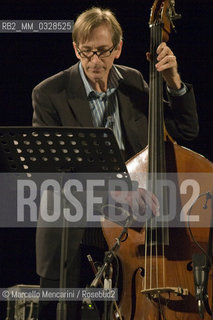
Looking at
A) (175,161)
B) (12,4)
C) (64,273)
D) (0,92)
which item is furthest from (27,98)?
(64,273)

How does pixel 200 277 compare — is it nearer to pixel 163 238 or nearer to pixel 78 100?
pixel 163 238

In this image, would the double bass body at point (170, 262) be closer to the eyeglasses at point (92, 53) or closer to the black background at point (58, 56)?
the eyeglasses at point (92, 53)

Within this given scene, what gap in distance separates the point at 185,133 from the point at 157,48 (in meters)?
0.44

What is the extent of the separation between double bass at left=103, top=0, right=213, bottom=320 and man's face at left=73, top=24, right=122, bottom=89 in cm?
29

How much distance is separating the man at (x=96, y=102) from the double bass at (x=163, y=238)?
0.80 ft

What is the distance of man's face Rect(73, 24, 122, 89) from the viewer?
8.54 feet

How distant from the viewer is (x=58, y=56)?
367 centimetres

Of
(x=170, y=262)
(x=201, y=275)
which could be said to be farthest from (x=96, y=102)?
(x=201, y=275)

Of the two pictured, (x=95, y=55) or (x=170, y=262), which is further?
(x=95, y=55)

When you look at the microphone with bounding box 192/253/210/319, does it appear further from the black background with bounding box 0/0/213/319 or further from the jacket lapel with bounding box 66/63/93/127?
the black background with bounding box 0/0/213/319

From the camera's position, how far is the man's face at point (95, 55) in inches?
103

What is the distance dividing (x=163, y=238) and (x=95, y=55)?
0.92 metres

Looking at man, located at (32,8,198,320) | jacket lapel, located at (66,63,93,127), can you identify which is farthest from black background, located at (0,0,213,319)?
jacket lapel, located at (66,63,93,127)

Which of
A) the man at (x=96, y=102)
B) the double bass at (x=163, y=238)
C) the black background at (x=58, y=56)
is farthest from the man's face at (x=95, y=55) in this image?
the black background at (x=58, y=56)
